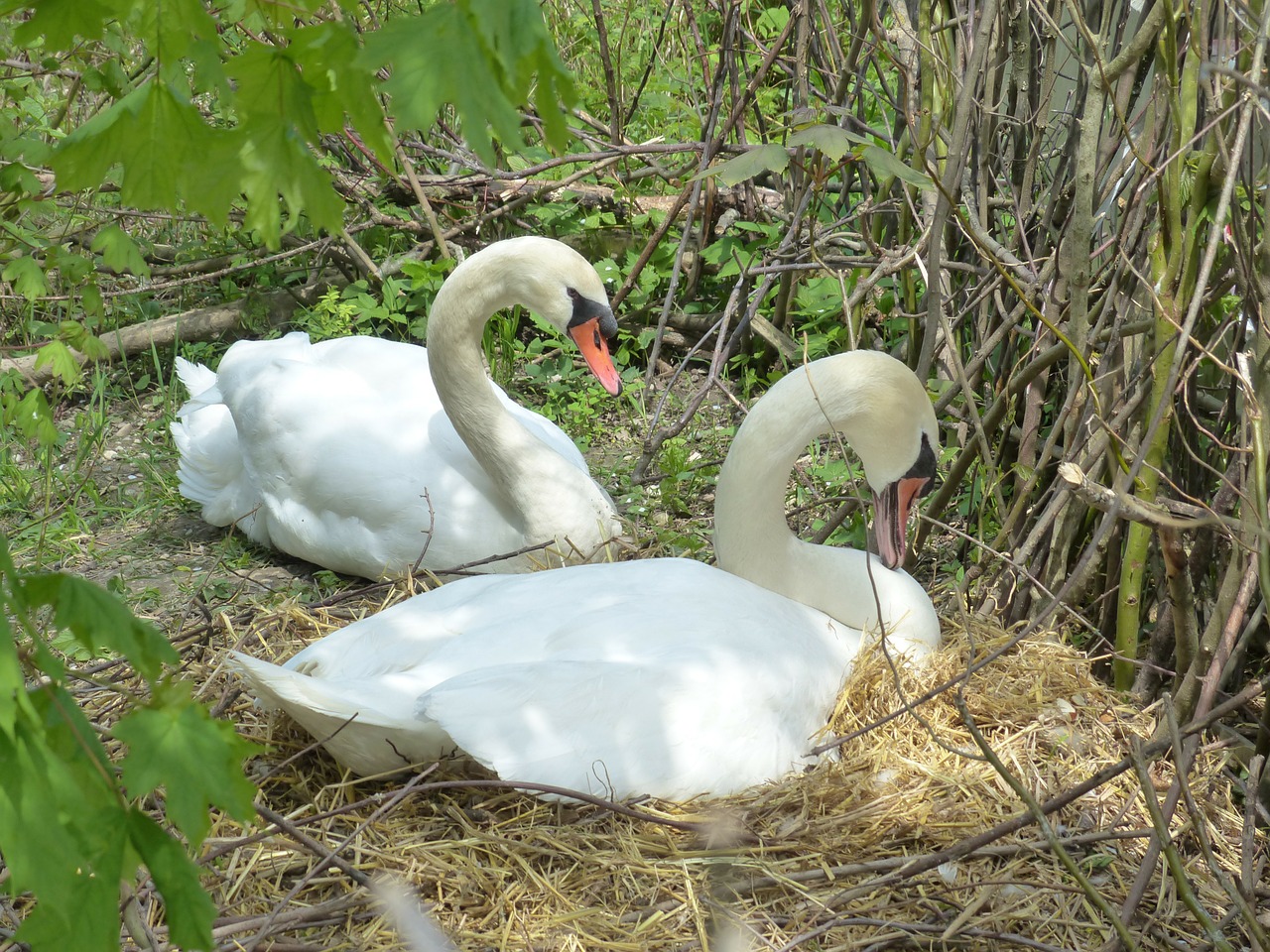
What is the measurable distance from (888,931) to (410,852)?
38.8 inches

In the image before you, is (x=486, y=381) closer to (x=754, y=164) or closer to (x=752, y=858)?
(x=754, y=164)

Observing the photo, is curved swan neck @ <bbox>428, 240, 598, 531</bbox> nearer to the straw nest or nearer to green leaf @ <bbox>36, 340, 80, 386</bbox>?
green leaf @ <bbox>36, 340, 80, 386</bbox>

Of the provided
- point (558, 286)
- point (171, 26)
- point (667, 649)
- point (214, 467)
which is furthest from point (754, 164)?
point (214, 467)

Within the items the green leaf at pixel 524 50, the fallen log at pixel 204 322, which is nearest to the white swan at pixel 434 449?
the fallen log at pixel 204 322

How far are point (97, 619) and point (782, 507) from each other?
246 cm

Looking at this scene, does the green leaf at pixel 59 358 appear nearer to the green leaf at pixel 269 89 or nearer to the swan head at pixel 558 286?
the swan head at pixel 558 286

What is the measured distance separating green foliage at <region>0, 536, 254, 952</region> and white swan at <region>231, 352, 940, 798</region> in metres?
1.30

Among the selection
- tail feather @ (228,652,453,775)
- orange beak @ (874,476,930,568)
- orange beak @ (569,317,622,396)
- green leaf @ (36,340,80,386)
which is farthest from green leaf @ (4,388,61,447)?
orange beak @ (874,476,930,568)

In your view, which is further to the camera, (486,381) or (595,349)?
(595,349)

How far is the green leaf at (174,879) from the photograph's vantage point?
1.23 m

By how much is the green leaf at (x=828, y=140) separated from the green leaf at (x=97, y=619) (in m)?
1.98

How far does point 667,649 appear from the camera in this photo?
286 centimetres

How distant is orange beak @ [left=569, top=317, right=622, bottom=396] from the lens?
14.6 ft

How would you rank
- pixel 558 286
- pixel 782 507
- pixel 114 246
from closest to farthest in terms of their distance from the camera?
pixel 782 507 → pixel 114 246 → pixel 558 286
